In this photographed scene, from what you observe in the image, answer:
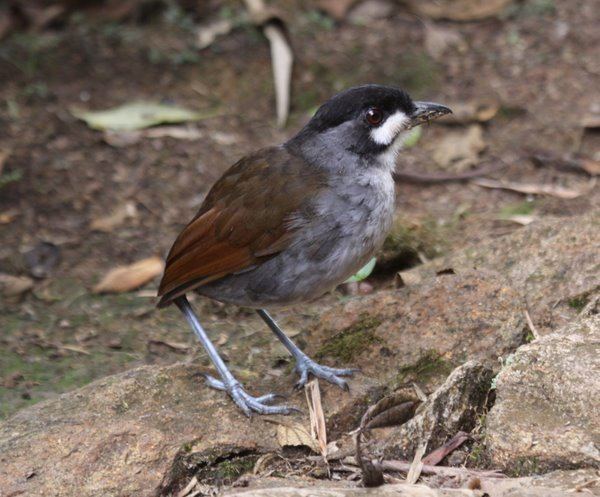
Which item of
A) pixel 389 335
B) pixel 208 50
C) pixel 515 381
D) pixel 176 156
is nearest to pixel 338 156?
pixel 389 335

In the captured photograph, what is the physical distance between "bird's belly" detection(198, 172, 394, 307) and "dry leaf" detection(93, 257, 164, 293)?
1752 millimetres

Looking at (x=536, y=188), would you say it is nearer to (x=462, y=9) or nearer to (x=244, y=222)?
(x=462, y=9)

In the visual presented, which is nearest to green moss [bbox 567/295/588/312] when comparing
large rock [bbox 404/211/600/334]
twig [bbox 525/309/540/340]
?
large rock [bbox 404/211/600/334]

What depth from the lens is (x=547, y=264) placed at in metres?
4.60

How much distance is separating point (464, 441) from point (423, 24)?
5.34 metres

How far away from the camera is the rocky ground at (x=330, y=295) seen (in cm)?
347

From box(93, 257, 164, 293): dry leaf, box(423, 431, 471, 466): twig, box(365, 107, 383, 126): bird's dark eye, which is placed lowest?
box(93, 257, 164, 293): dry leaf

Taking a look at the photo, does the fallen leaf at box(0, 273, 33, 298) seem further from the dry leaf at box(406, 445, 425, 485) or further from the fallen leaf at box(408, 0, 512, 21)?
the fallen leaf at box(408, 0, 512, 21)

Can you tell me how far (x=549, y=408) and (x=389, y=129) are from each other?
1421 mm

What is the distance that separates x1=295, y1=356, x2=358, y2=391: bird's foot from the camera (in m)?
4.07

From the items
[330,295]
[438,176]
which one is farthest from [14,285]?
[438,176]

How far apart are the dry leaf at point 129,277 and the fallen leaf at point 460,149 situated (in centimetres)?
221

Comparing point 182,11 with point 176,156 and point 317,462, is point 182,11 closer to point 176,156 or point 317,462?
point 176,156

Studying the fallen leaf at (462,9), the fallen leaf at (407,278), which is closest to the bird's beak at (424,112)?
the fallen leaf at (407,278)
